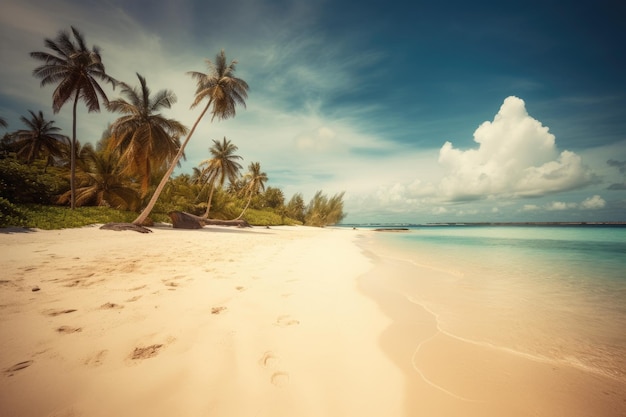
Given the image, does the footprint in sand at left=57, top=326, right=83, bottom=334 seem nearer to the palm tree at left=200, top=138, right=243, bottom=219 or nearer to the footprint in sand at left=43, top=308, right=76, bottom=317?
the footprint in sand at left=43, top=308, right=76, bottom=317

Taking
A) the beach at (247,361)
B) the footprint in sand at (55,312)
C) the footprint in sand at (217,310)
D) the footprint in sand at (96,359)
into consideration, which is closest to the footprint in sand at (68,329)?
the beach at (247,361)

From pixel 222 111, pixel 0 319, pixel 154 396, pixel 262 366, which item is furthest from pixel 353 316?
pixel 222 111

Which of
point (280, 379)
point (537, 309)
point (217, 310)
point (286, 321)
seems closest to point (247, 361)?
point (280, 379)

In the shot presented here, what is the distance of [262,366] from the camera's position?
171 centimetres

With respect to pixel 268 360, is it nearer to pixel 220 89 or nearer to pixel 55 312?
pixel 55 312

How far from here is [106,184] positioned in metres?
16.3

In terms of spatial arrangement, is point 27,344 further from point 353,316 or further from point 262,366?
point 353,316

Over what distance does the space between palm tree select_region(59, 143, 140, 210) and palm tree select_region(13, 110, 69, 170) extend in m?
13.2

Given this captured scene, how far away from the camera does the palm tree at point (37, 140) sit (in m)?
24.4

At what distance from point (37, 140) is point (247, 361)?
38550 mm

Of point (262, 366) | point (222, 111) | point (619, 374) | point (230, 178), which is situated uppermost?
point (222, 111)

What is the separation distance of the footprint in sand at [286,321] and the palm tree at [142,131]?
1566cm

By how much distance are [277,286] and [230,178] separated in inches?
1032

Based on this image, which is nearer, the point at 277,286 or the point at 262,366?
the point at 262,366
